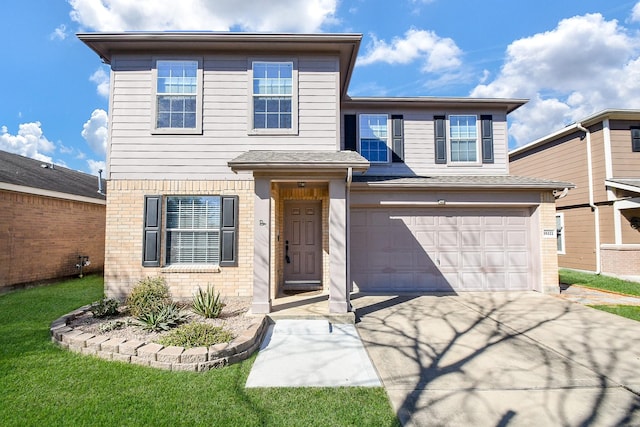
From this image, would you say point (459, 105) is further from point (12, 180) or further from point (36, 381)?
point (12, 180)

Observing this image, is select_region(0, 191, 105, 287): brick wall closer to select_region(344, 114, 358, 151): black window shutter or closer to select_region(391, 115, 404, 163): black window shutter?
select_region(344, 114, 358, 151): black window shutter

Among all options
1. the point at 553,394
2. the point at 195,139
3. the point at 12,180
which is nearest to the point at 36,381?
the point at 195,139

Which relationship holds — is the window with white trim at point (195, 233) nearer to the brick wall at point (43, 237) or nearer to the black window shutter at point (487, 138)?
the brick wall at point (43, 237)

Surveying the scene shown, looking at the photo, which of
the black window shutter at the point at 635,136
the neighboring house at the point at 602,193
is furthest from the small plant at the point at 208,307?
the black window shutter at the point at 635,136

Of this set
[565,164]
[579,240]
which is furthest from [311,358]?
[565,164]

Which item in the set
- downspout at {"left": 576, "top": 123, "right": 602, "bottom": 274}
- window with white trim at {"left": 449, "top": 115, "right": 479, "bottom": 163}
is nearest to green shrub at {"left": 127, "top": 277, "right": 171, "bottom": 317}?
window with white trim at {"left": 449, "top": 115, "right": 479, "bottom": 163}

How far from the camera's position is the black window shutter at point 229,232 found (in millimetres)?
6488

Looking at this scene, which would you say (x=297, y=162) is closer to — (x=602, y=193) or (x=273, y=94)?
(x=273, y=94)

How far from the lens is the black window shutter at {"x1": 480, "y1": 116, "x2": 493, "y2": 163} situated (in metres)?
9.12

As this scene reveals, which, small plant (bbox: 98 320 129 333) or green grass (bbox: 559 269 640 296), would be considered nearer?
small plant (bbox: 98 320 129 333)

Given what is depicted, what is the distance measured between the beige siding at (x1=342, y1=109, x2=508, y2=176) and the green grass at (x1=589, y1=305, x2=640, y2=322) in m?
4.24

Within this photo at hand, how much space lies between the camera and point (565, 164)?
11852 millimetres

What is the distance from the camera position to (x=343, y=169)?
566cm

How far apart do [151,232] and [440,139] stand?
327 inches
